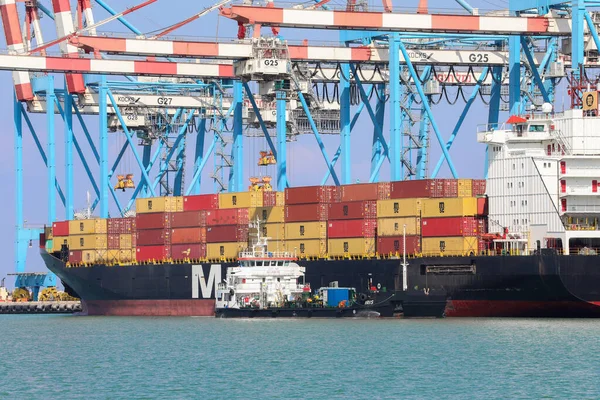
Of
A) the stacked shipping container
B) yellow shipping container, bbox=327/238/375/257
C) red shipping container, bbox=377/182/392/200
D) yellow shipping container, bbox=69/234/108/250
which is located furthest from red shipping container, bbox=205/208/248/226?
yellow shipping container, bbox=69/234/108/250

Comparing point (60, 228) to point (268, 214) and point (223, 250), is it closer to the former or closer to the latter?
point (223, 250)

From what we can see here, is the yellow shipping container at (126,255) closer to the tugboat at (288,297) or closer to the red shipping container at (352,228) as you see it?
the tugboat at (288,297)

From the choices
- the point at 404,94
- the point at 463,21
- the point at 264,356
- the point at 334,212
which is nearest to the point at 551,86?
the point at 404,94

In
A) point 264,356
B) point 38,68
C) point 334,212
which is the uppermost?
point 38,68

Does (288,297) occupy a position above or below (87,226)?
below

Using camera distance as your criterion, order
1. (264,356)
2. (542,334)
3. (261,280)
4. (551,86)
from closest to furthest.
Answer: (264,356), (542,334), (261,280), (551,86)

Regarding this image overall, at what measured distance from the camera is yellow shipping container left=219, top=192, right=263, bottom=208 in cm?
7338

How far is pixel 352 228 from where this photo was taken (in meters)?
68.8

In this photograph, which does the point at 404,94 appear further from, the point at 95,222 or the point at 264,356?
the point at 264,356

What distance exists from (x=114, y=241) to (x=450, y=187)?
23.3m

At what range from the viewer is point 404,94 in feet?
292

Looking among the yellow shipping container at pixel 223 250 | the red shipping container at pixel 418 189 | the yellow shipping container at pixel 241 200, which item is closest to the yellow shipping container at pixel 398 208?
the red shipping container at pixel 418 189

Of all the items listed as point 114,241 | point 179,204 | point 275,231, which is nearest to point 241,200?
point 275,231

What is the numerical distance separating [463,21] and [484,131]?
6.91 m
